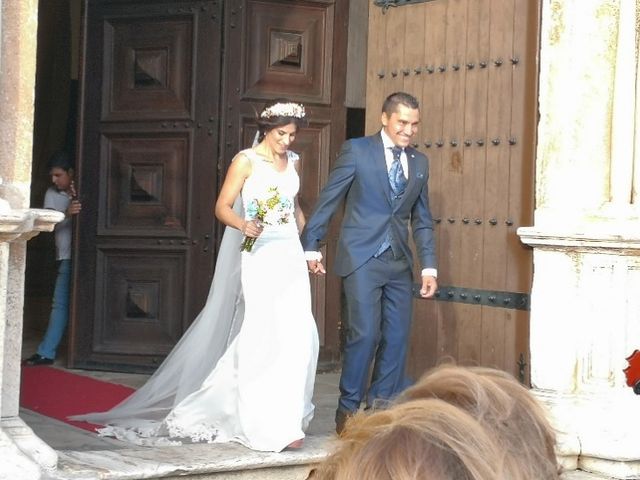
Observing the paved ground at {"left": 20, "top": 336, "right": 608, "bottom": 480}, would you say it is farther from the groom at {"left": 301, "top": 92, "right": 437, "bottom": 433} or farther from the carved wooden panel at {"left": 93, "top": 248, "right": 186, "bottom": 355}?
the carved wooden panel at {"left": 93, "top": 248, "right": 186, "bottom": 355}

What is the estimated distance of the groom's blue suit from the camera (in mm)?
6066

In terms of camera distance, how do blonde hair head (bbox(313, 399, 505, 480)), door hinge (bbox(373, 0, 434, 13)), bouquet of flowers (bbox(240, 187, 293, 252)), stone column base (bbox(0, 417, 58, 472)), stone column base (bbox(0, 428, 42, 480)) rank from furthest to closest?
door hinge (bbox(373, 0, 434, 13)), bouquet of flowers (bbox(240, 187, 293, 252)), stone column base (bbox(0, 417, 58, 472)), stone column base (bbox(0, 428, 42, 480)), blonde hair head (bbox(313, 399, 505, 480))

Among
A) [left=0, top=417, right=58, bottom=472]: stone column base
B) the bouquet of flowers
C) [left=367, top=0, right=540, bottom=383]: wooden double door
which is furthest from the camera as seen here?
[left=367, top=0, right=540, bottom=383]: wooden double door

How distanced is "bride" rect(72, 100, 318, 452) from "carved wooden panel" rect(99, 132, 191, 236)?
195 cm

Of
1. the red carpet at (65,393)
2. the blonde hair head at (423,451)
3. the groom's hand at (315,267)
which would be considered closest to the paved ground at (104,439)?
the red carpet at (65,393)

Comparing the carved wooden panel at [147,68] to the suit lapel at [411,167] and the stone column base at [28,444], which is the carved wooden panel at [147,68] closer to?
the suit lapel at [411,167]

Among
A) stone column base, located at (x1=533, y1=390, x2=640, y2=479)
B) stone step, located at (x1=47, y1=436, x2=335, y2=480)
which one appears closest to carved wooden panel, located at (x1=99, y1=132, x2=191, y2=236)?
stone step, located at (x1=47, y1=436, x2=335, y2=480)

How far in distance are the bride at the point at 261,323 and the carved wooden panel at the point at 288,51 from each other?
2.00m

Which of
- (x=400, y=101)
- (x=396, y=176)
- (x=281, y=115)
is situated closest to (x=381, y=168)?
(x=396, y=176)

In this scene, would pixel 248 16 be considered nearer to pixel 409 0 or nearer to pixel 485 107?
pixel 409 0

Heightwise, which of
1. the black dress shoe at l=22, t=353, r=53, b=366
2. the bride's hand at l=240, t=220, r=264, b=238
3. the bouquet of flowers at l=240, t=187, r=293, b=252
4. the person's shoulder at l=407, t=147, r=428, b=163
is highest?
the person's shoulder at l=407, t=147, r=428, b=163

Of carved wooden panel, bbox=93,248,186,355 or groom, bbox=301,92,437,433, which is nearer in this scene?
groom, bbox=301,92,437,433

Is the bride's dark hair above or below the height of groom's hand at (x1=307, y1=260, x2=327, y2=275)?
above

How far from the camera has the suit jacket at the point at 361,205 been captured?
240 inches
